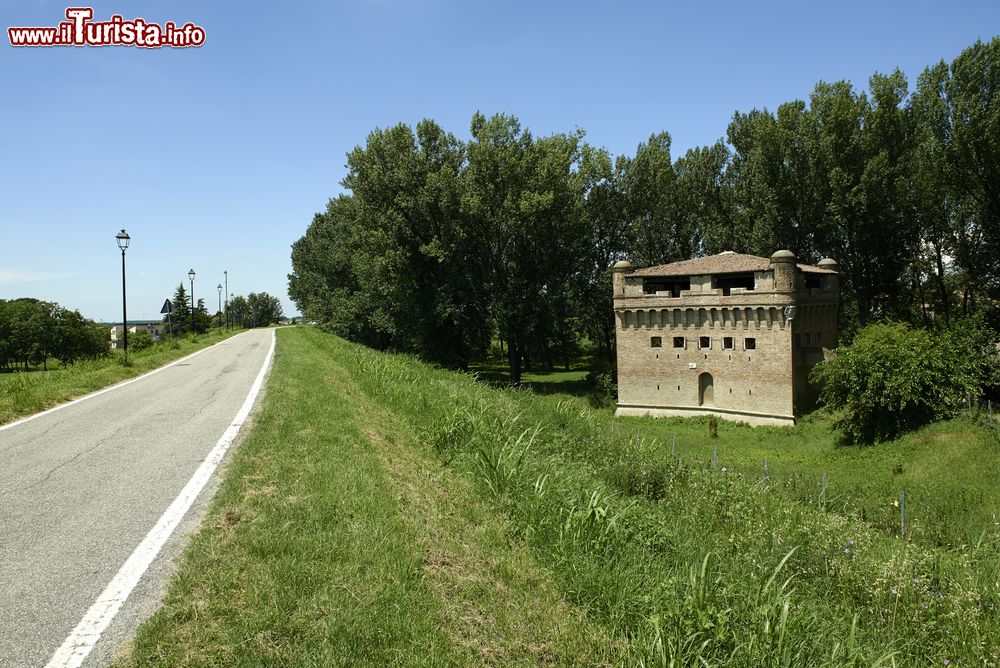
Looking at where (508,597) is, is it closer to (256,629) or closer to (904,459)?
(256,629)

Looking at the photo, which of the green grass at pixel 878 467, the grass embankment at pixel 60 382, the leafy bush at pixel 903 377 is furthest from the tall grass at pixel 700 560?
the leafy bush at pixel 903 377

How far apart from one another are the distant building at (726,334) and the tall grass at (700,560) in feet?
66.5

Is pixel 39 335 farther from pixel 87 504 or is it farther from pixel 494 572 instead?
pixel 494 572

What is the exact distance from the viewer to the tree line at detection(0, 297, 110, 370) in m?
73.2

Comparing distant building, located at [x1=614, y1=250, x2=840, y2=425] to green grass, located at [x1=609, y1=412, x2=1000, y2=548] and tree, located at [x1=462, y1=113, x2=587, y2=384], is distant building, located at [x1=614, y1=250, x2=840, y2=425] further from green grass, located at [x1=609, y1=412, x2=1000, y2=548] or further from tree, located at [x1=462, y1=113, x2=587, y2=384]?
tree, located at [x1=462, y1=113, x2=587, y2=384]

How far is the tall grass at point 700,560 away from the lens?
5051 millimetres

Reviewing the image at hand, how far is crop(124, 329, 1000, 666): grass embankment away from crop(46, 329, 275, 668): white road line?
307 mm

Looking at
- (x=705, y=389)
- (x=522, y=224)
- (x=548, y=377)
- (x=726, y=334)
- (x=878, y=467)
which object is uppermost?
(x=522, y=224)

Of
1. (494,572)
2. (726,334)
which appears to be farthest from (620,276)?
(494,572)

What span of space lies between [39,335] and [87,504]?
8694 cm

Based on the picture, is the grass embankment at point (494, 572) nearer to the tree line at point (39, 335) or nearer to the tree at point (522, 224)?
the tree at point (522, 224)

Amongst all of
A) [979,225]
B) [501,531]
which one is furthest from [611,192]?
[501,531]

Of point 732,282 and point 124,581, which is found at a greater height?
point 732,282

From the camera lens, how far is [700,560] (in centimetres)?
657
